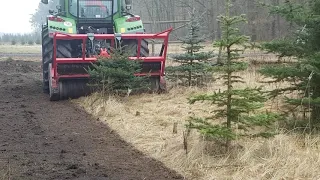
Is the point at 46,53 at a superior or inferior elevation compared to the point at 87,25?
inferior

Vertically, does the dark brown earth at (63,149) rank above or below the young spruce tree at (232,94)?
below

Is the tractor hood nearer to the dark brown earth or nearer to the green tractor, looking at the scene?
the green tractor

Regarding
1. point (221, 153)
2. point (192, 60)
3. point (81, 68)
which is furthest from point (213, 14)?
point (221, 153)

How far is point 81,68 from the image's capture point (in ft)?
33.9

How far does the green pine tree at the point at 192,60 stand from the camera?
433 inches

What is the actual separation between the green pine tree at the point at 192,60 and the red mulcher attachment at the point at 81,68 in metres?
0.61

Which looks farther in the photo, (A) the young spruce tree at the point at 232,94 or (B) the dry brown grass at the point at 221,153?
A: (A) the young spruce tree at the point at 232,94

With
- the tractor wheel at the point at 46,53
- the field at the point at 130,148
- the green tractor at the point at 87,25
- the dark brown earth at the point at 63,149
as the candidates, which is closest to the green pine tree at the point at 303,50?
the field at the point at 130,148

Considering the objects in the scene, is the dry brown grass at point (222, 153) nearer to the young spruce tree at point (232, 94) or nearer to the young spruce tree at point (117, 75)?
the young spruce tree at point (232, 94)

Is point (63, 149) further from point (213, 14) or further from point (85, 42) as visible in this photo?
point (213, 14)

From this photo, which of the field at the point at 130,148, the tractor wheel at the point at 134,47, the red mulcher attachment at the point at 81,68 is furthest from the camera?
the tractor wheel at the point at 134,47

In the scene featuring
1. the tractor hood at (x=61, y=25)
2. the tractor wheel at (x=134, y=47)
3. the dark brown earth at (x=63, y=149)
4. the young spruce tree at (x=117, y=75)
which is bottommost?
the dark brown earth at (x=63, y=149)

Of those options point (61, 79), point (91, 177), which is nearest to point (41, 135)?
point (91, 177)

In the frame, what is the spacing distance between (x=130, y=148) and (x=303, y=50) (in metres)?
2.58
